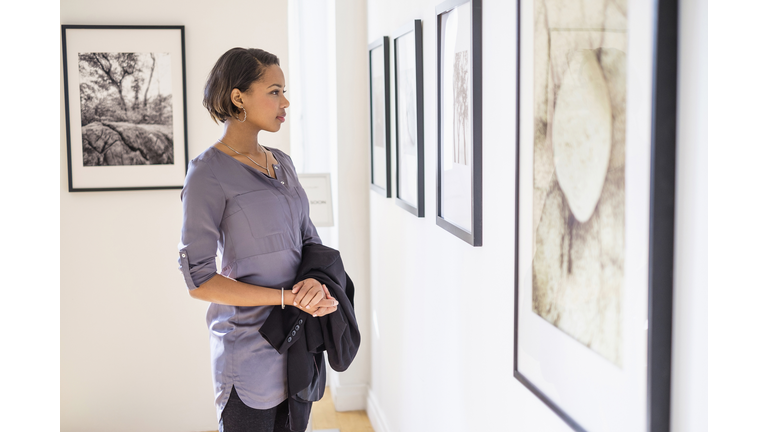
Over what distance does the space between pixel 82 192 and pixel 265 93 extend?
1790 mm

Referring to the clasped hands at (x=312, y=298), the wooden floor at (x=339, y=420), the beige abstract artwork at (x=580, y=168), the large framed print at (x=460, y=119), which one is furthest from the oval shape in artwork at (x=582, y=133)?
the wooden floor at (x=339, y=420)

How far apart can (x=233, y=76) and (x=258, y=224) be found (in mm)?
415

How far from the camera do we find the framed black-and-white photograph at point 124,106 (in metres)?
2.87

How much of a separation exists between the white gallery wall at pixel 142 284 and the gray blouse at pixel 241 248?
146 cm

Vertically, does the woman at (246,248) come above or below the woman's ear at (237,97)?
below

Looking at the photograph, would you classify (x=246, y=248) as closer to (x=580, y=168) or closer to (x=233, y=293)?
(x=233, y=293)

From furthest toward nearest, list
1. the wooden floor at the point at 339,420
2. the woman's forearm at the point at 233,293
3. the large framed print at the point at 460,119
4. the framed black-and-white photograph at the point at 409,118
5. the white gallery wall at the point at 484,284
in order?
1. the wooden floor at the point at 339,420
2. the framed black-and-white photograph at the point at 409,118
3. the woman's forearm at the point at 233,293
4. the large framed print at the point at 460,119
5. the white gallery wall at the point at 484,284

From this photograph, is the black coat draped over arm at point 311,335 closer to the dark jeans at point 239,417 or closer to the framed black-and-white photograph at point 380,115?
the dark jeans at point 239,417

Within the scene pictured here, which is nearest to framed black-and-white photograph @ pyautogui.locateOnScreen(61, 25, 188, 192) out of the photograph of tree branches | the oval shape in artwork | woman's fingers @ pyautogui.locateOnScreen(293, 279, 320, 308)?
the photograph of tree branches

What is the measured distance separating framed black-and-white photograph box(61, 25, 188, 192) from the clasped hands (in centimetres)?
165

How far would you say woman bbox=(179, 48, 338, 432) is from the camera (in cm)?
156

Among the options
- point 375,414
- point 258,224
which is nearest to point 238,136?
point 258,224

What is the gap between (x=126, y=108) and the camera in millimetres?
2916

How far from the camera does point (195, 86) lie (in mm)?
2969
